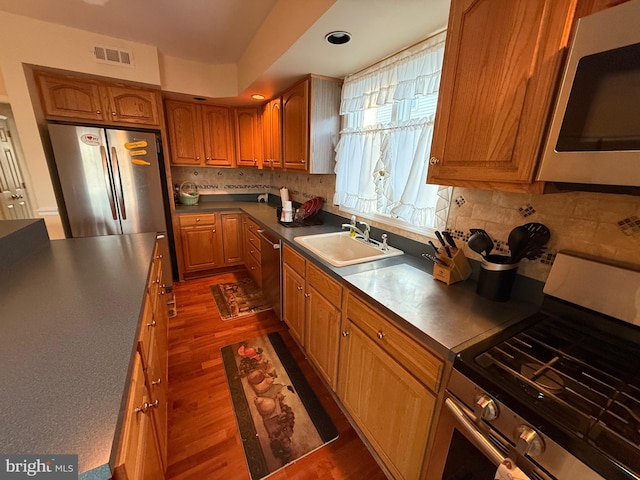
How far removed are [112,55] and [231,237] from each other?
6.75 feet

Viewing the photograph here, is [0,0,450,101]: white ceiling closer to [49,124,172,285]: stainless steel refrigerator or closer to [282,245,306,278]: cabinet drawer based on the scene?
[49,124,172,285]: stainless steel refrigerator

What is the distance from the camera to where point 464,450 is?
2.66ft

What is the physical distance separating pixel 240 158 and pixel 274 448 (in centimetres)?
313

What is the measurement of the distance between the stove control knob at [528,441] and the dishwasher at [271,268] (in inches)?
68.8

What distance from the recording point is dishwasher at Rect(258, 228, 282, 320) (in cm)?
220

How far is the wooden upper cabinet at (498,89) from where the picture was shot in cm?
77

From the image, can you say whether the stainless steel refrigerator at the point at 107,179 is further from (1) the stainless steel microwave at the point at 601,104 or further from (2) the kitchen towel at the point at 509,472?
(2) the kitchen towel at the point at 509,472

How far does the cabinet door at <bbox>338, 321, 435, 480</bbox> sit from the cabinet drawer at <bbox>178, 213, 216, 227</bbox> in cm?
246

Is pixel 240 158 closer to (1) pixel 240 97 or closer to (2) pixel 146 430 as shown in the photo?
(1) pixel 240 97

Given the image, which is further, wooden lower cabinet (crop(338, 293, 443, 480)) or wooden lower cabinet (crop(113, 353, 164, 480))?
wooden lower cabinet (crop(338, 293, 443, 480))

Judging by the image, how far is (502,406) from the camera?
0.67 metres

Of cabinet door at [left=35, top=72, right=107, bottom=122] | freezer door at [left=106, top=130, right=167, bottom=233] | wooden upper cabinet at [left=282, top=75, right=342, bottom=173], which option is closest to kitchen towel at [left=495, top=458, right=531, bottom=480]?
wooden upper cabinet at [left=282, top=75, right=342, bottom=173]

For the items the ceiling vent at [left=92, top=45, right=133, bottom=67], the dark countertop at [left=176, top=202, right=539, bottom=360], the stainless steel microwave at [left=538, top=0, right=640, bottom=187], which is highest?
the ceiling vent at [left=92, top=45, right=133, bottom=67]

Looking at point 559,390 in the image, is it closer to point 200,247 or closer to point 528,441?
point 528,441
